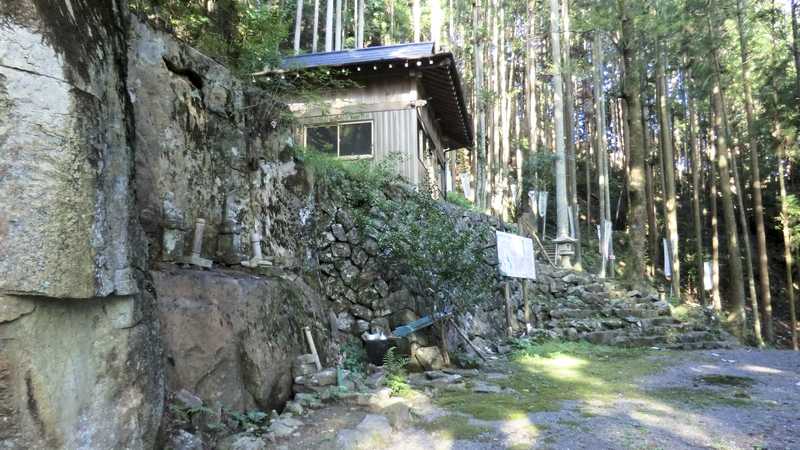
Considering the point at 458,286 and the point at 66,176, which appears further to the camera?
the point at 458,286

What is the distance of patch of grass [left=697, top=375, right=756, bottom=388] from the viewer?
234 inches

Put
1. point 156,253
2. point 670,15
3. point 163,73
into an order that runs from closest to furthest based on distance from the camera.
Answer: point 156,253
point 163,73
point 670,15

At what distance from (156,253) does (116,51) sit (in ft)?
6.33

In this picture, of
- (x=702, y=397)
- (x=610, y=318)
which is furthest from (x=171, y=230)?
(x=610, y=318)

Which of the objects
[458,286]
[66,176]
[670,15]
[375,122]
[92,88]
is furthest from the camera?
[670,15]

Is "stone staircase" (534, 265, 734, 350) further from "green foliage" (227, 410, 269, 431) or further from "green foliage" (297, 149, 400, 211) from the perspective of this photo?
"green foliage" (227, 410, 269, 431)

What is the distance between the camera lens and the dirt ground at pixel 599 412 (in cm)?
376

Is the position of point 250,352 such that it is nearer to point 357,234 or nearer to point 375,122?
point 357,234

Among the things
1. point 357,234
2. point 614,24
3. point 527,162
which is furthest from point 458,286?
point 527,162

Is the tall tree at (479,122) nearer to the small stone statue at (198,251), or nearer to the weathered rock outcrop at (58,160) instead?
the small stone statue at (198,251)

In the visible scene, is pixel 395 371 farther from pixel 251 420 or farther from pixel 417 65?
pixel 417 65

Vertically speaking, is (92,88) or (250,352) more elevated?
(92,88)

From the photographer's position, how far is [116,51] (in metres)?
2.91

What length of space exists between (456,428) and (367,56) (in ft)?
30.7
